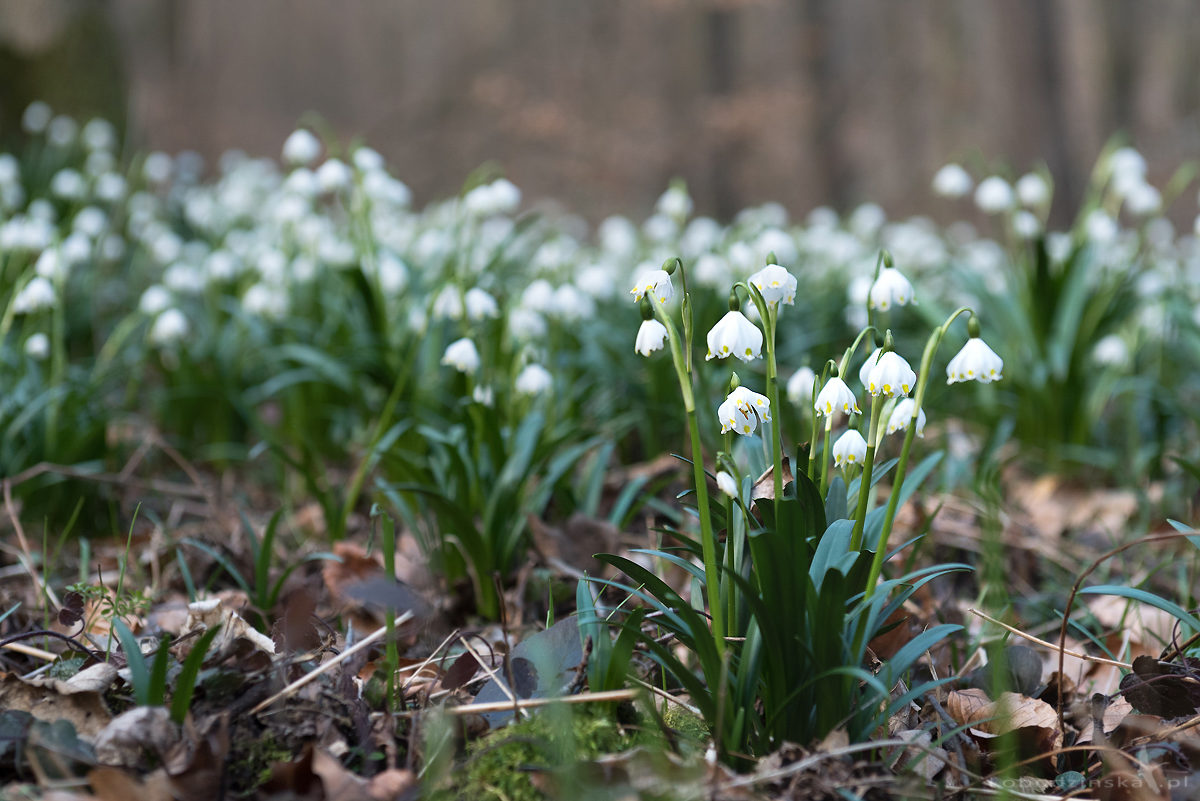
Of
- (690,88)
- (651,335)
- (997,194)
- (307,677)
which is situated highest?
(690,88)

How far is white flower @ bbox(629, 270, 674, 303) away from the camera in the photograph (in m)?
1.25

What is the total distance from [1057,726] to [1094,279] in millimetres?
2736

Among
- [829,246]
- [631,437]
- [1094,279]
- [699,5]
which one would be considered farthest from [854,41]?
[631,437]

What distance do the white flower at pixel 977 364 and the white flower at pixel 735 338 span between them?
0.28 meters

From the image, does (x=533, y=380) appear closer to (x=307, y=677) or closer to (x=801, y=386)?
(x=801, y=386)

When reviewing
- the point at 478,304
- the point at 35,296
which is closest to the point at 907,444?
the point at 478,304

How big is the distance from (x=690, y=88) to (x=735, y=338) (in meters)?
9.05

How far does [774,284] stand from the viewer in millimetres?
1297

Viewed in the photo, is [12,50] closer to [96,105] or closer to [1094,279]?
[96,105]

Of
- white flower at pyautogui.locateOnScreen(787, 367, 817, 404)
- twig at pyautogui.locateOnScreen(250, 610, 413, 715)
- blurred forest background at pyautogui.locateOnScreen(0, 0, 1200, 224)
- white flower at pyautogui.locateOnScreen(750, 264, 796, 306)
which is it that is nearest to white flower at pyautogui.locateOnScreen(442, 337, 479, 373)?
white flower at pyautogui.locateOnScreen(787, 367, 817, 404)

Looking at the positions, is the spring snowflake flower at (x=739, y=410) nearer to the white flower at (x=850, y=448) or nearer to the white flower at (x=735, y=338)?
the white flower at (x=735, y=338)

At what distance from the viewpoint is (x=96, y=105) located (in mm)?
5414

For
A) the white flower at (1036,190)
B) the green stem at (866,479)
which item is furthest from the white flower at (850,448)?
the white flower at (1036,190)

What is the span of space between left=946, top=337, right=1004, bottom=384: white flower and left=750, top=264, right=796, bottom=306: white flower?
25 centimetres
